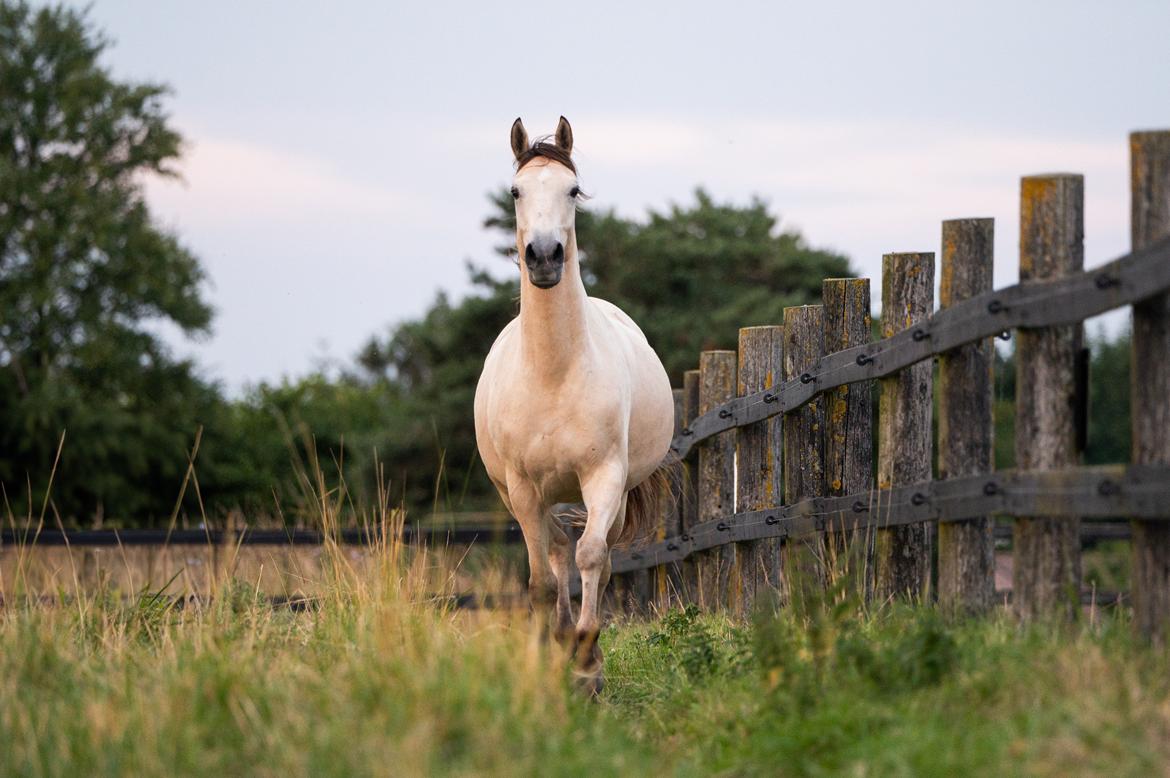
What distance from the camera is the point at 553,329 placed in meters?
5.89

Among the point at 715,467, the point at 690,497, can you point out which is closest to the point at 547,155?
the point at 715,467

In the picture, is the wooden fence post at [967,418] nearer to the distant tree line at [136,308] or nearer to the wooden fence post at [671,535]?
the wooden fence post at [671,535]

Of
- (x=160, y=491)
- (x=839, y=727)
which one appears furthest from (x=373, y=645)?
(x=160, y=491)

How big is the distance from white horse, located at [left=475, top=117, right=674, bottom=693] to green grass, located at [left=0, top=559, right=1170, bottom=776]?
3.57 feet

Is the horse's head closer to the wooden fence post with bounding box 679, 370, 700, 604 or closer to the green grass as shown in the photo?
the green grass

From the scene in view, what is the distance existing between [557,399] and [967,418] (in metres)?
1.79

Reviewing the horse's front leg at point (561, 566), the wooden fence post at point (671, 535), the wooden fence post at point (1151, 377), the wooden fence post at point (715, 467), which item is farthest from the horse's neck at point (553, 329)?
the wooden fence post at point (671, 535)

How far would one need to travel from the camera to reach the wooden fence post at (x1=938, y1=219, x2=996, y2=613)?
5230 millimetres

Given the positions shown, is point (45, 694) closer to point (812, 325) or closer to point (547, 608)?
point (547, 608)

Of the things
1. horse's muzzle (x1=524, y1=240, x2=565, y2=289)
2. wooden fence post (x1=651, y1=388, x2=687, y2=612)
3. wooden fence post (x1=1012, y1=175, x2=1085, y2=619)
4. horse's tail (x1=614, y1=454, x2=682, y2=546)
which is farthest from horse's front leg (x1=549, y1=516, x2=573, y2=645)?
wooden fence post (x1=651, y1=388, x2=687, y2=612)

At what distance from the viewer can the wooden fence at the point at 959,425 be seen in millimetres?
4152

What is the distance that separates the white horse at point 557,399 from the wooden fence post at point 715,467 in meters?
2.23

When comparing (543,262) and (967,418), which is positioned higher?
(543,262)

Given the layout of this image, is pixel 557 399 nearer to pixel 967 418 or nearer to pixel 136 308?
pixel 967 418
